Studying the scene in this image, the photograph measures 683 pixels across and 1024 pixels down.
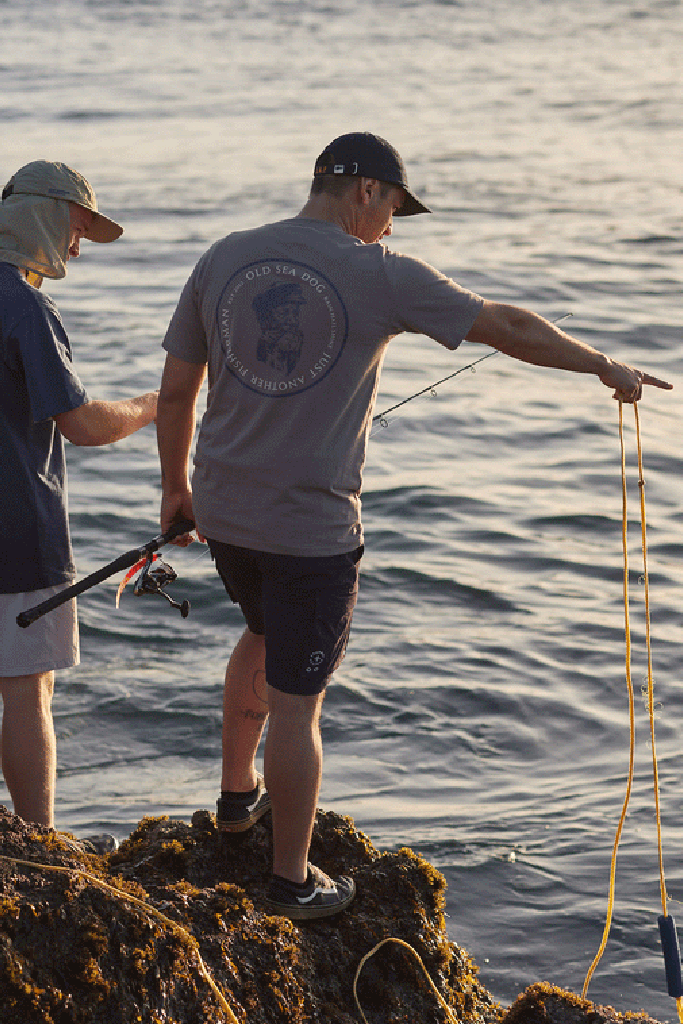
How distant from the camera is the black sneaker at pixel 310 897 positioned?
3.74 m

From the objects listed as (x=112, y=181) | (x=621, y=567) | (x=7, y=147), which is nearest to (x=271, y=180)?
(x=112, y=181)

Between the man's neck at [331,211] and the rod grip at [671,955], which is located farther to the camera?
the rod grip at [671,955]

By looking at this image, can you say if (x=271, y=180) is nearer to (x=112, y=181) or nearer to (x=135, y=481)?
(x=112, y=181)

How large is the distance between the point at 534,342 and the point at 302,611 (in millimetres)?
913

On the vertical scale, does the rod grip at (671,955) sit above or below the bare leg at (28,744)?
below

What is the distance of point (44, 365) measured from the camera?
3672 mm

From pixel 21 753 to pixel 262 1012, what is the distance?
1.04 m

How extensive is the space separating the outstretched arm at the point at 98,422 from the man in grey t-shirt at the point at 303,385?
19 cm

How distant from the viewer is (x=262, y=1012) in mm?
3387

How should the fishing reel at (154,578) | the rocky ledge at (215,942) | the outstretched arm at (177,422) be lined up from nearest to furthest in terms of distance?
1. the rocky ledge at (215,942)
2. the outstretched arm at (177,422)
3. the fishing reel at (154,578)

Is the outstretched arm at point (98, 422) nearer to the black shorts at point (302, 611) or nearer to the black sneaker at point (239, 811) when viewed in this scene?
the black shorts at point (302, 611)

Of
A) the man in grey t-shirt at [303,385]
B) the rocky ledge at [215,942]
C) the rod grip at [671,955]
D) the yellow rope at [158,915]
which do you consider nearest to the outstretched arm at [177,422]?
the man in grey t-shirt at [303,385]

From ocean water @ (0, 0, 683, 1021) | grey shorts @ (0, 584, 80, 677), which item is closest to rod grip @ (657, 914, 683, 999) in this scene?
ocean water @ (0, 0, 683, 1021)

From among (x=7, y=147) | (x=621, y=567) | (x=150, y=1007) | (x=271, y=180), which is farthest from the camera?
(x=7, y=147)
